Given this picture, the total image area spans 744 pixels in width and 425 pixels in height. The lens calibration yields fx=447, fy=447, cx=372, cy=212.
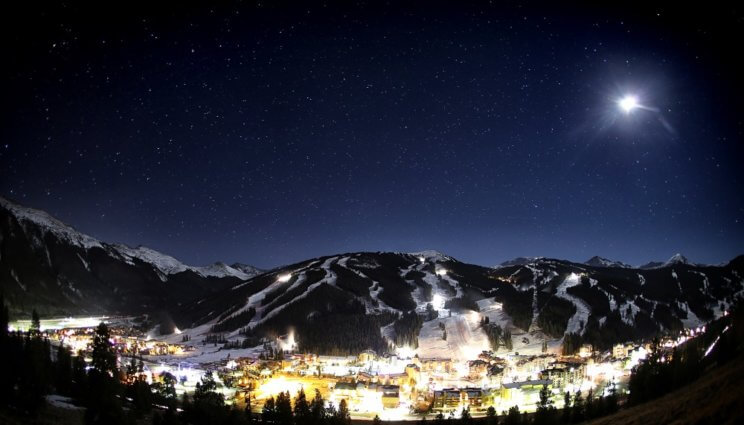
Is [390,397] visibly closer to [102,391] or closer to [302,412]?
[302,412]

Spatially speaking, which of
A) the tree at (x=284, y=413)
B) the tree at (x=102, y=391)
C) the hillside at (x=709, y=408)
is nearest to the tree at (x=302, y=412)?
the tree at (x=284, y=413)

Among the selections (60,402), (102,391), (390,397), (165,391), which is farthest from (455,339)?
(60,402)

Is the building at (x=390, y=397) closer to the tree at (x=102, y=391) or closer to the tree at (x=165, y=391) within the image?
the tree at (x=165, y=391)

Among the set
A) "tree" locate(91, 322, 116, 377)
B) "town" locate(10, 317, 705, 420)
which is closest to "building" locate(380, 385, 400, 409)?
"town" locate(10, 317, 705, 420)

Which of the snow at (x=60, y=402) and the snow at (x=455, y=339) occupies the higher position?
the snow at (x=60, y=402)

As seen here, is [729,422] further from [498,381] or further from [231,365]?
[231,365]

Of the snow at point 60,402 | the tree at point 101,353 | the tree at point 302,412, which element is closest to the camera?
the snow at point 60,402

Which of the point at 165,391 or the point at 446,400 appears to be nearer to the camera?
the point at 165,391

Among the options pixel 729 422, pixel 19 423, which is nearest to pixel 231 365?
pixel 19 423

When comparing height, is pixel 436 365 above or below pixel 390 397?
below

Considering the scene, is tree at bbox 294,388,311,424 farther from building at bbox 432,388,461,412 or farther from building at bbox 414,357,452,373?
building at bbox 414,357,452,373

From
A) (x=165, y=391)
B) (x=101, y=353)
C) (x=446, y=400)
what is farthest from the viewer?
(x=446, y=400)
